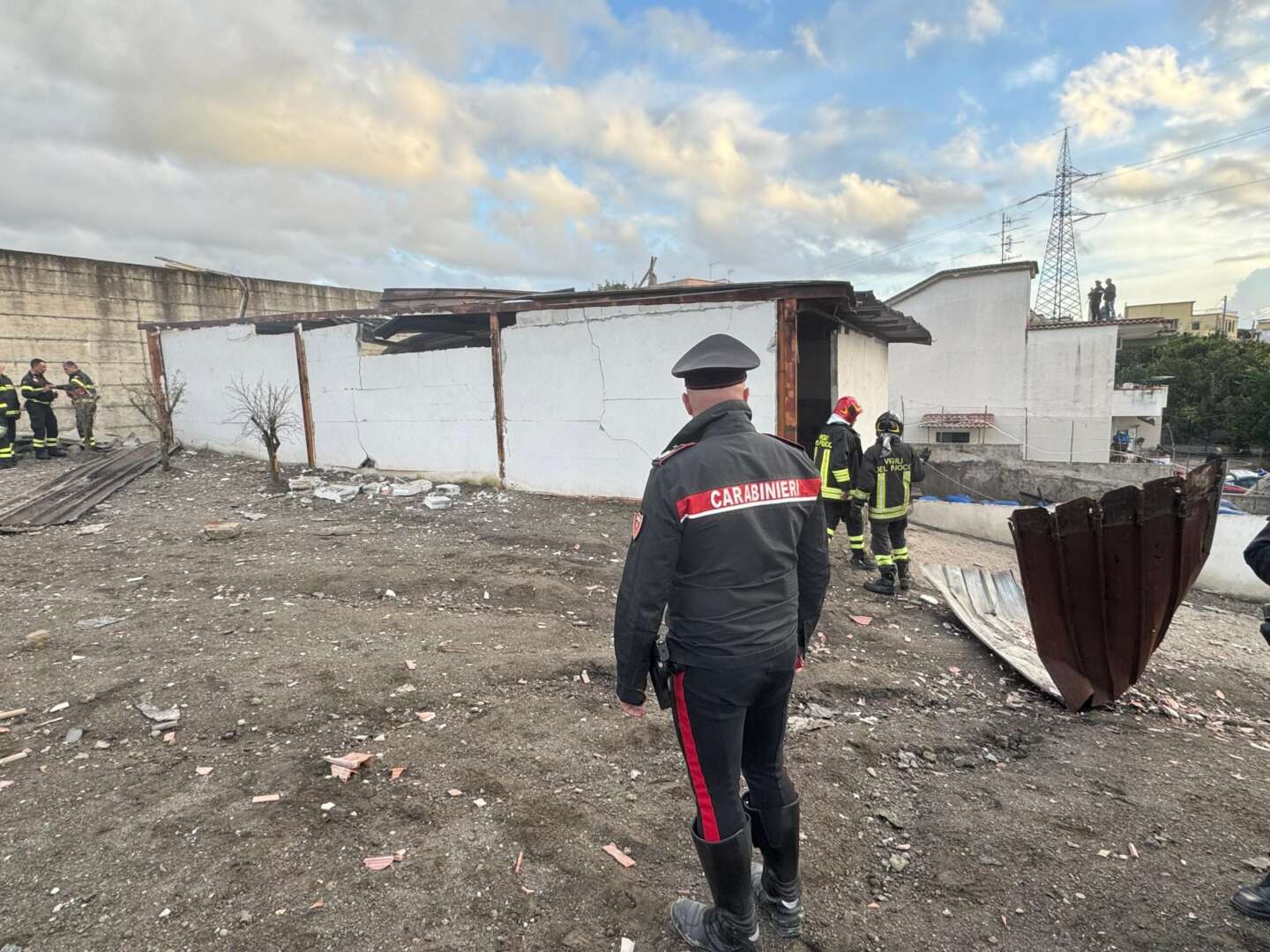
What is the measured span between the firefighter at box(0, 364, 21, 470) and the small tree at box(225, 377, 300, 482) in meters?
2.70

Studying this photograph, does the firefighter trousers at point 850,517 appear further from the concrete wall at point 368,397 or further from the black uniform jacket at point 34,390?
the black uniform jacket at point 34,390

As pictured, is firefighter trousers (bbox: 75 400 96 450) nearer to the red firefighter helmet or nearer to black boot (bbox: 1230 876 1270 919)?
the red firefighter helmet

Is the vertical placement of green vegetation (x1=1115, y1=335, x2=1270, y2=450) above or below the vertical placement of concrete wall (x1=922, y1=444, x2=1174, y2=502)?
above

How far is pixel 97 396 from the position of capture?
37.2ft

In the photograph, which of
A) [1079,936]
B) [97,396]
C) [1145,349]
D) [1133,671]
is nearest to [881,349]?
[1133,671]

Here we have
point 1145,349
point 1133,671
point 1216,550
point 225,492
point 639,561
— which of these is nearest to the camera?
point 639,561

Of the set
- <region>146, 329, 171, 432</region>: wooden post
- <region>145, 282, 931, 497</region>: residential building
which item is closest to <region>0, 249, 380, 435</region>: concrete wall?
<region>146, 329, 171, 432</region>: wooden post

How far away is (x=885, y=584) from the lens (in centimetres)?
564

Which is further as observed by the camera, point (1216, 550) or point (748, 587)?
point (1216, 550)

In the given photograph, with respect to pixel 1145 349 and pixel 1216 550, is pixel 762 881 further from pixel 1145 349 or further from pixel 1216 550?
pixel 1145 349

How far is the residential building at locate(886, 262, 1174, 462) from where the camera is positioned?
64.4ft

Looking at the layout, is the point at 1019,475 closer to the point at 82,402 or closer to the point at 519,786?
the point at 519,786

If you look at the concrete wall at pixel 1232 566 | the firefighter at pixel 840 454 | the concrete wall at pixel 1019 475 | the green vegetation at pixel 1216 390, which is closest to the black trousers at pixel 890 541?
the firefighter at pixel 840 454

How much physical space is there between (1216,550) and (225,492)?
12.8 meters
